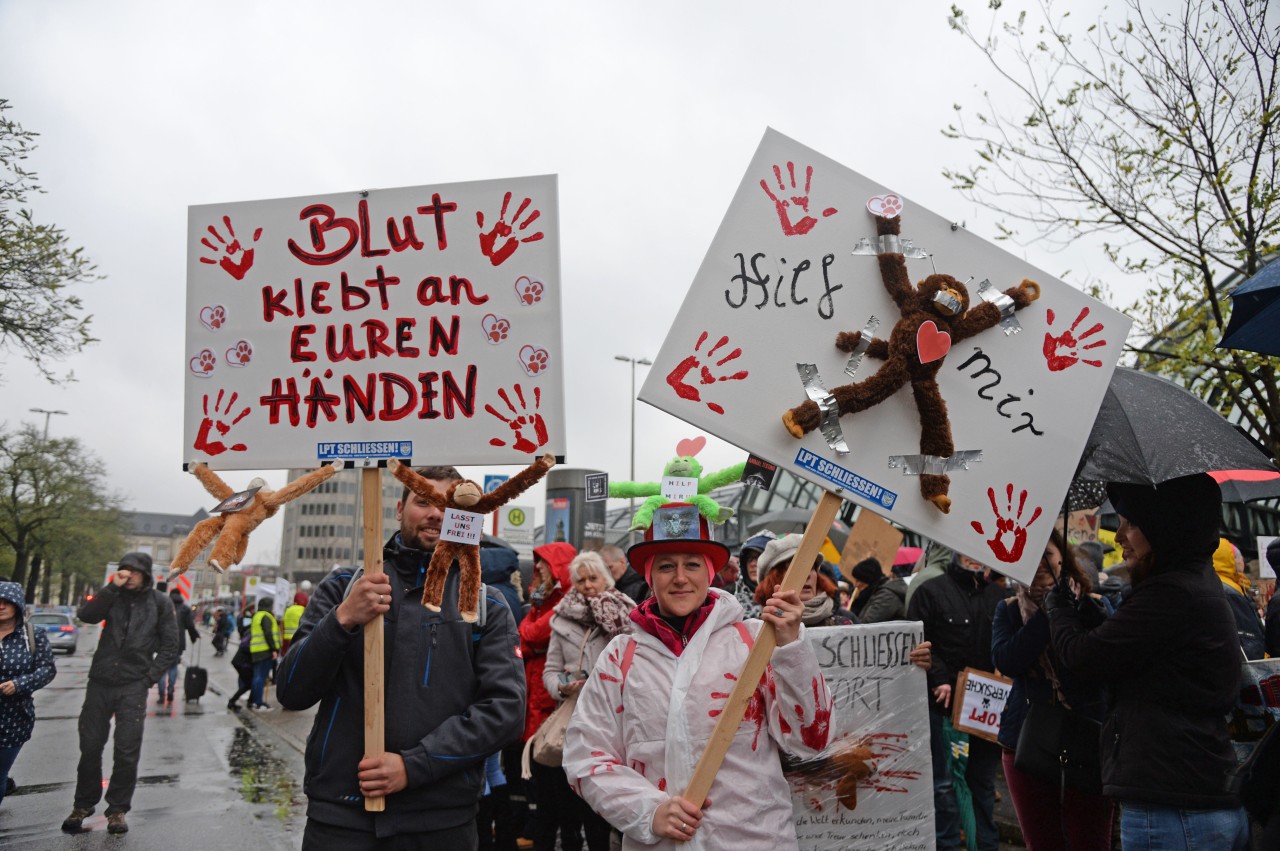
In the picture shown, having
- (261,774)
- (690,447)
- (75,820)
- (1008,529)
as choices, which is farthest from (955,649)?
(261,774)

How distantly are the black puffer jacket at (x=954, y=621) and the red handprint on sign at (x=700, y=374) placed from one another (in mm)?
3485

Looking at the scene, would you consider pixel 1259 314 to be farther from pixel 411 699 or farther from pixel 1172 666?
pixel 411 699

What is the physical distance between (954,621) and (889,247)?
351 centimetres

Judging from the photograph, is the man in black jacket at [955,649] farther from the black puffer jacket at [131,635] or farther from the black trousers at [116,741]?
the black puffer jacket at [131,635]

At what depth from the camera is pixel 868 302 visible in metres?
3.41

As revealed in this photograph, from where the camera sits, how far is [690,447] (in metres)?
5.92

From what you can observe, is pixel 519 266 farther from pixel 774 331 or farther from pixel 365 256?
pixel 774 331

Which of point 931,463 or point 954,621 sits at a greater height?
point 931,463

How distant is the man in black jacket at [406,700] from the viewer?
3.36 meters

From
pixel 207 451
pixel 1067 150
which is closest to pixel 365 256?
pixel 207 451

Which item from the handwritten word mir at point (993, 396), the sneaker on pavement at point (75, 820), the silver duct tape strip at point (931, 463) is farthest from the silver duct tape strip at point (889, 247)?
the sneaker on pavement at point (75, 820)

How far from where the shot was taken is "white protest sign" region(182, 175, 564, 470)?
12.0ft

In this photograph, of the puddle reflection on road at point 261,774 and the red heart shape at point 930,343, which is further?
the puddle reflection on road at point 261,774

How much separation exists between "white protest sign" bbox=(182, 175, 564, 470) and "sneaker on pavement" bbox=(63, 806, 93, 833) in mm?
5563
